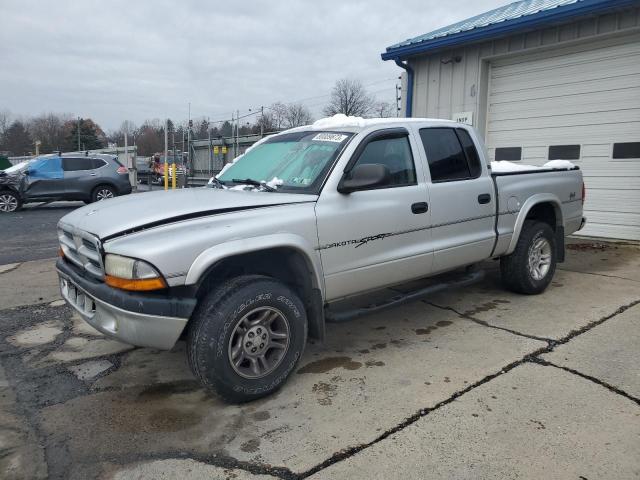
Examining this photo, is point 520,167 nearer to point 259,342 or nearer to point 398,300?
point 398,300

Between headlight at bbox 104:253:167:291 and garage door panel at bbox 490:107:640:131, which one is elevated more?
garage door panel at bbox 490:107:640:131

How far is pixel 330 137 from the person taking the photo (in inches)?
150

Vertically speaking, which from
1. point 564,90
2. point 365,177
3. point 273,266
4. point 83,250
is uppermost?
point 564,90

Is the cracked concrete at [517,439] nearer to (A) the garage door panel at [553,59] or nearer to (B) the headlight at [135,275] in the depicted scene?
(B) the headlight at [135,275]

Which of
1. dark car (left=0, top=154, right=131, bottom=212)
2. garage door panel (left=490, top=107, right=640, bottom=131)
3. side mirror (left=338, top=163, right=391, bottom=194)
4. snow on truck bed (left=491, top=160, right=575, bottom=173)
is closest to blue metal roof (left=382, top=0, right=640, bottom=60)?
garage door panel (left=490, top=107, right=640, bottom=131)

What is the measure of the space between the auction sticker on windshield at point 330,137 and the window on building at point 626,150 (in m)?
6.36

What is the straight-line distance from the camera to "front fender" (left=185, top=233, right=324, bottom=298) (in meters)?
2.75

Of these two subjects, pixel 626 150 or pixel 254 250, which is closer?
pixel 254 250

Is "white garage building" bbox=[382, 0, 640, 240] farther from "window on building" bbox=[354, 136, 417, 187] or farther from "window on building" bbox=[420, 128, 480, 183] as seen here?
"window on building" bbox=[354, 136, 417, 187]

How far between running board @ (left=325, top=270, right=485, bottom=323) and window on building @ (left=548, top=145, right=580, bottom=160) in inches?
198

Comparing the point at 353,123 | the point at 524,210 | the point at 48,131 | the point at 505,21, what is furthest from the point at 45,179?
the point at 48,131

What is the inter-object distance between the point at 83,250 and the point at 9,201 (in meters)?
13.0

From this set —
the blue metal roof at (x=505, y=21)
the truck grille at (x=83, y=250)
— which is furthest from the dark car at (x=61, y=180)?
the truck grille at (x=83, y=250)

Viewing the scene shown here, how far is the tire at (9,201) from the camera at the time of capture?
1373 centimetres
